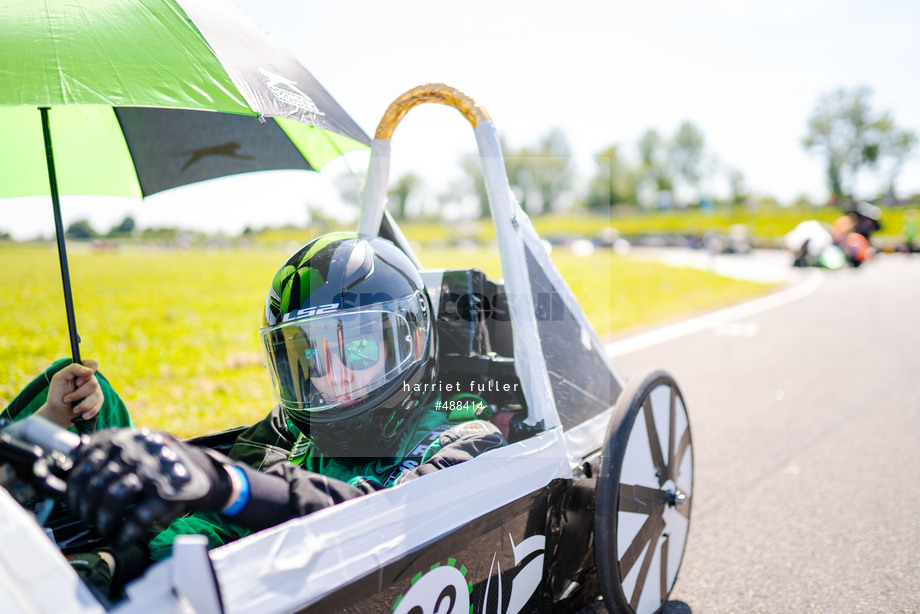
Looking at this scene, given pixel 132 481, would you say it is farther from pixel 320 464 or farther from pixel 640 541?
pixel 640 541

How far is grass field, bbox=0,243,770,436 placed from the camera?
17.0 ft

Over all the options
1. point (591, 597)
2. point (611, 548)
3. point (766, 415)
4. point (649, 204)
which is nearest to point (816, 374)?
point (766, 415)

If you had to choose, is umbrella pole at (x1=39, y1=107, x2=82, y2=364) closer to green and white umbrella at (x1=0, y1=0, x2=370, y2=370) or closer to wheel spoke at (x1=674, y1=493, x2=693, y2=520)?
green and white umbrella at (x1=0, y1=0, x2=370, y2=370)

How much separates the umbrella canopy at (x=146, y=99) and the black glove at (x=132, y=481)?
0.94 meters

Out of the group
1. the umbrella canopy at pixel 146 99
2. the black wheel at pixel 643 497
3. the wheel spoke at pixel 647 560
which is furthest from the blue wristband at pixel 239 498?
the wheel spoke at pixel 647 560

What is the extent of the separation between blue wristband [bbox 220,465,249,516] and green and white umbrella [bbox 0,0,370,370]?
973 mm

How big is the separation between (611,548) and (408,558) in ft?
2.65

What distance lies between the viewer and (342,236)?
2010mm

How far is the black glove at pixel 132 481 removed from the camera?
34.5 inches

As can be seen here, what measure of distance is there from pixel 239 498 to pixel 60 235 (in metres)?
1.76

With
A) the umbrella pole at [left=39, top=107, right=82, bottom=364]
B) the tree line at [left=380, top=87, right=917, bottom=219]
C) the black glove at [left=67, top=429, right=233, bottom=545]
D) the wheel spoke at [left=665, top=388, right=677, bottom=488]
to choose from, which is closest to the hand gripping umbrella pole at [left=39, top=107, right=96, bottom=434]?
the umbrella pole at [left=39, top=107, right=82, bottom=364]

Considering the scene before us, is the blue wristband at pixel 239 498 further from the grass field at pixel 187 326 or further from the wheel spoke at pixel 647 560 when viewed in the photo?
the wheel spoke at pixel 647 560

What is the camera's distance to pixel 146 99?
148cm

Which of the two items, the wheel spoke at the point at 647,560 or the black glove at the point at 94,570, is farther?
the wheel spoke at the point at 647,560
